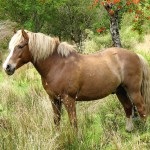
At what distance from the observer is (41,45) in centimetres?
595

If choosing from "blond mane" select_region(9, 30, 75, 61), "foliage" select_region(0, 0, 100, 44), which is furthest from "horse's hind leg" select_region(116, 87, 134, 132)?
"foliage" select_region(0, 0, 100, 44)

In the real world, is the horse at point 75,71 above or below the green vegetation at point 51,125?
above

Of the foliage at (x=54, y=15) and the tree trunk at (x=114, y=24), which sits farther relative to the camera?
the foliage at (x=54, y=15)

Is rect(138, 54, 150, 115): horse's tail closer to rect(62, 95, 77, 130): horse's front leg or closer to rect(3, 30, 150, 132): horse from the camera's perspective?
rect(3, 30, 150, 132): horse

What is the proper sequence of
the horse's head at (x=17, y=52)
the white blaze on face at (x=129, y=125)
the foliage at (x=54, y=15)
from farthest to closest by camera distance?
the foliage at (x=54, y=15)
the white blaze on face at (x=129, y=125)
the horse's head at (x=17, y=52)

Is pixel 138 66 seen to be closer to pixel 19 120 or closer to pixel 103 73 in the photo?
pixel 103 73

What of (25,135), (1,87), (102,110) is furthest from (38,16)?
(25,135)

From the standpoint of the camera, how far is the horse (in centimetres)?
590

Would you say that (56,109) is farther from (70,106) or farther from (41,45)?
(41,45)

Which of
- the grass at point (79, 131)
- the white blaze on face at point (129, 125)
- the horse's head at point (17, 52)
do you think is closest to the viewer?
the grass at point (79, 131)

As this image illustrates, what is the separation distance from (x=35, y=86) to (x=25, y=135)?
4.27 metres

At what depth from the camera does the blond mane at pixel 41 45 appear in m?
5.88

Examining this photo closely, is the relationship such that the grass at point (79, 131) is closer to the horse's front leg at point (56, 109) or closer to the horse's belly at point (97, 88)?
the horse's front leg at point (56, 109)

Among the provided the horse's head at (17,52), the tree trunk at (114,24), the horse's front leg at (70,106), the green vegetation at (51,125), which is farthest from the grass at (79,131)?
the tree trunk at (114,24)
